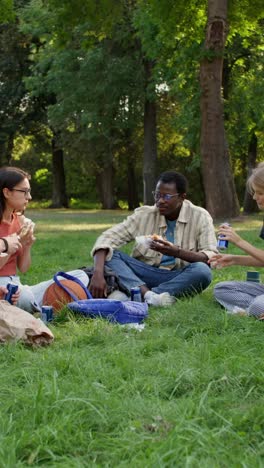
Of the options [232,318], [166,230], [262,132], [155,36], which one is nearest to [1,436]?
[232,318]

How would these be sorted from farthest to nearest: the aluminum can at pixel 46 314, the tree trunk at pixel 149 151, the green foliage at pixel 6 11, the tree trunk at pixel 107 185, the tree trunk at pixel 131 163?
1. the tree trunk at pixel 107 185
2. the tree trunk at pixel 131 163
3. the tree trunk at pixel 149 151
4. the green foliage at pixel 6 11
5. the aluminum can at pixel 46 314

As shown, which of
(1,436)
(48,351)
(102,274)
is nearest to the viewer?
(1,436)

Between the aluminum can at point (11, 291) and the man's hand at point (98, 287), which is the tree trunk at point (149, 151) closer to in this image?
the man's hand at point (98, 287)

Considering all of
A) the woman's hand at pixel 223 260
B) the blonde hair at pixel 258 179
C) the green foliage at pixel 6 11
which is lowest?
the woman's hand at pixel 223 260

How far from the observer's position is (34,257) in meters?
11.4

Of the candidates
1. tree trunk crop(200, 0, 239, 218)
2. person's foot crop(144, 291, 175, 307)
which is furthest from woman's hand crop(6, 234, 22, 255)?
tree trunk crop(200, 0, 239, 218)

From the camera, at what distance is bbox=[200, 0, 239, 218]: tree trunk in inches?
691

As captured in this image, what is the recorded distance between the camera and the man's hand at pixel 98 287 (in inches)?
249

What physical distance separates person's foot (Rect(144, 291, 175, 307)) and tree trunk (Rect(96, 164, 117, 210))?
2854 centimetres

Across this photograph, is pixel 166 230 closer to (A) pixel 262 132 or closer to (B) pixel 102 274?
(B) pixel 102 274

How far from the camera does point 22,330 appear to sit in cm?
470

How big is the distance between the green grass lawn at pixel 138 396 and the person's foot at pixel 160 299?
79 cm

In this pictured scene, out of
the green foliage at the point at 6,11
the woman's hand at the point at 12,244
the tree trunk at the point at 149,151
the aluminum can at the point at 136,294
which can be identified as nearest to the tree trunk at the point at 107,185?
the tree trunk at the point at 149,151

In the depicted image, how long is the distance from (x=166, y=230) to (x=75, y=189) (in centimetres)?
4568
